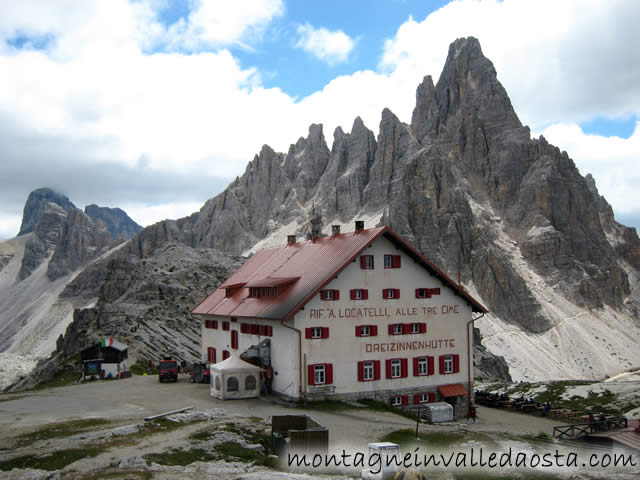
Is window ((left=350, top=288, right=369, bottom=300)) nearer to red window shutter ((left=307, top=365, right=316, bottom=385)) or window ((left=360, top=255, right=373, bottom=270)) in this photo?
window ((left=360, top=255, right=373, bottom=270))

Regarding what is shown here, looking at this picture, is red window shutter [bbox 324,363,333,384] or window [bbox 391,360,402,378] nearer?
red window shutter [bbox 324,363,333,384]

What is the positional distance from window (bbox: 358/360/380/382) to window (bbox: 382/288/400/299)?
467 cm

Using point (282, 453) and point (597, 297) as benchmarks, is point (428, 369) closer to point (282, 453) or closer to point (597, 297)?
point (282, 453)

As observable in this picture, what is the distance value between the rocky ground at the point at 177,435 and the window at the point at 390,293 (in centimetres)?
827

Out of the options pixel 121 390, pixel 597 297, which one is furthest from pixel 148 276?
pixel 597 297

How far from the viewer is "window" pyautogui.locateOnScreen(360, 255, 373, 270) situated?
42094 millimetres

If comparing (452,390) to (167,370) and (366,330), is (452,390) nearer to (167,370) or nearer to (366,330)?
(366,330)

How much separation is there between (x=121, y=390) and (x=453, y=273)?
453 ft

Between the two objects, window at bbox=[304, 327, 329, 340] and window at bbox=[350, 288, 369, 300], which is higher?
window at bbox=[350, 288, 369, 300]

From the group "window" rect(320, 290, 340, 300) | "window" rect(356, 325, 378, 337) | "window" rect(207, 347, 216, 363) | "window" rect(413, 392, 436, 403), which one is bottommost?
"window" rect(413, 392, 436, 403)

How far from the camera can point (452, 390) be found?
44.4 m

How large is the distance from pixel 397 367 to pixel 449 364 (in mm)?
5116

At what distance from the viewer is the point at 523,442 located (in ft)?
99.6

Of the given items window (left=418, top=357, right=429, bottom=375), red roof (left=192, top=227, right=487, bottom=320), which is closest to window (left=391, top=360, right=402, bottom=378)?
window (left=418, top=357, right=429, bottom=375)
